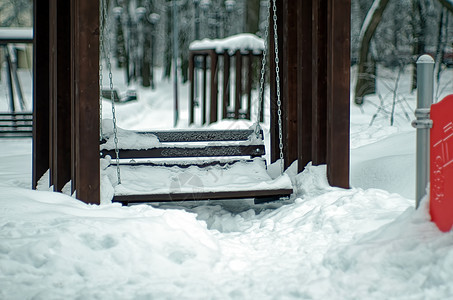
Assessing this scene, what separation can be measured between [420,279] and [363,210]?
1.44m

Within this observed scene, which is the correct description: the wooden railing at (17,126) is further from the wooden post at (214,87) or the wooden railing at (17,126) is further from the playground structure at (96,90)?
the playground structure at (96,90)

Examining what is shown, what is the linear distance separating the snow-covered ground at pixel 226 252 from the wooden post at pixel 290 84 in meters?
1.19

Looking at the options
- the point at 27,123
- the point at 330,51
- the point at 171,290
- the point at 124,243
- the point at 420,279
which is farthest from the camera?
the point at 27,123

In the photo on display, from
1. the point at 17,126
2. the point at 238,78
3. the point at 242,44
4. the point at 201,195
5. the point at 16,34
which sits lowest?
the point at 17,126

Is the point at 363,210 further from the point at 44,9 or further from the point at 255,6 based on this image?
the point at 255,6

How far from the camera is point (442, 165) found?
10.9 feet

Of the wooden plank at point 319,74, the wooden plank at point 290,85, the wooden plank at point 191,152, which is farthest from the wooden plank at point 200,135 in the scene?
the wooden plank at point 319,74

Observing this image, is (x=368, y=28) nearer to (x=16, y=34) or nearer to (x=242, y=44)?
(x=242, y=44)

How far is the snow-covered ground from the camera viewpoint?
309cm

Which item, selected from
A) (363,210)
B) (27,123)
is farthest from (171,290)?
(27,123)

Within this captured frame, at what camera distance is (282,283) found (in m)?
3.29

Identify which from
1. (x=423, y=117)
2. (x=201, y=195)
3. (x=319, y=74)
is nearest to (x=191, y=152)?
(x=201, y=195)

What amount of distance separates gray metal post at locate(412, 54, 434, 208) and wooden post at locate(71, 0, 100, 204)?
101 inches

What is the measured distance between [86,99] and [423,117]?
265 cm
